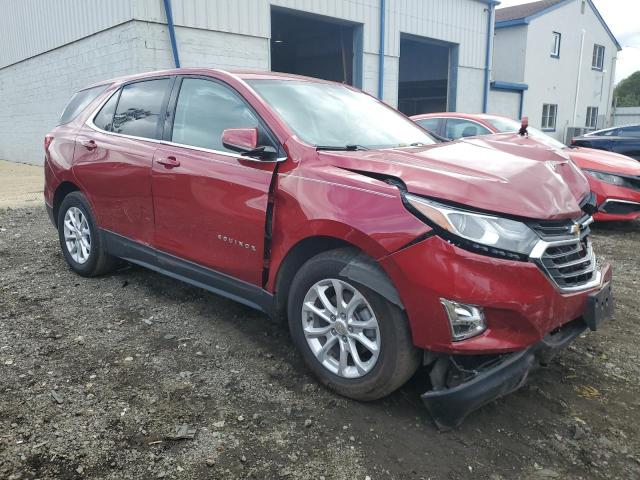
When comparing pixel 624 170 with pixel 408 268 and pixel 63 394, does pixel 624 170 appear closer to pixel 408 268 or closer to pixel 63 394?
pixel 408 268

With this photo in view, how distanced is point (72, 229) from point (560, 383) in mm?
4192

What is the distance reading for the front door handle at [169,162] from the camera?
3519 mm

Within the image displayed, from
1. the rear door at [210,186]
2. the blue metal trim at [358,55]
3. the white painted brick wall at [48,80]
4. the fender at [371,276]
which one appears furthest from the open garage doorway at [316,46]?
the fender at [371,276]

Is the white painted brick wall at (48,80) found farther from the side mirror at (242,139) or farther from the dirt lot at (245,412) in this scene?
the side mirror at (242,139)

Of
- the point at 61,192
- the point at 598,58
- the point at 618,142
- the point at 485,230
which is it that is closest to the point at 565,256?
the point at 485,230

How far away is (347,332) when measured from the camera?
268cm

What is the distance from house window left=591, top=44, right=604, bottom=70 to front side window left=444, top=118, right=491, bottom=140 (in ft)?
86.0

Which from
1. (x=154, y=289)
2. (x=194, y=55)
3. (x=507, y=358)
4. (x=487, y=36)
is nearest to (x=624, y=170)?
(x=507, y=358)

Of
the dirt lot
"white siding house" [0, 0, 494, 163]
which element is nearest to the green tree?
"white siding house" [0, 0, 494, 163]

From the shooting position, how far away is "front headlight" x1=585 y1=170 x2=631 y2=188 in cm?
657

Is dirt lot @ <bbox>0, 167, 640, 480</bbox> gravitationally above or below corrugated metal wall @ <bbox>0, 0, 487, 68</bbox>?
below

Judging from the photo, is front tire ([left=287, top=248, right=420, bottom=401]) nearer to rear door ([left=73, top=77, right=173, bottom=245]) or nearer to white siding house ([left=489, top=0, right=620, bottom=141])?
rear door ([left=73, top=77, right=173, bottom=245])

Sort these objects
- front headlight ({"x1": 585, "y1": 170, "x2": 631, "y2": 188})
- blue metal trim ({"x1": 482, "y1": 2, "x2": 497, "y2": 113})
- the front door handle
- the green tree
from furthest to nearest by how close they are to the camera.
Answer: the green tree < blue metal trim ({"x1": 482, "y1": 2, "x2": 497, "y2": 113}) < front headlight ({"x1": 585, "y1": 170, "x2": 631, "y2": 188}) < the front door handle

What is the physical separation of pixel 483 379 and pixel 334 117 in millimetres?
1931
